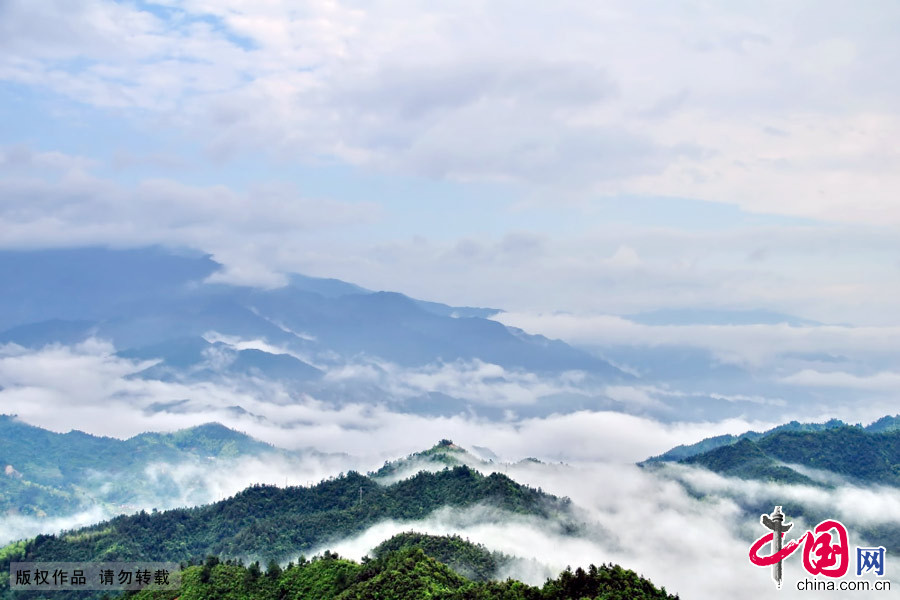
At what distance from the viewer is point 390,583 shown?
94812 millimetres

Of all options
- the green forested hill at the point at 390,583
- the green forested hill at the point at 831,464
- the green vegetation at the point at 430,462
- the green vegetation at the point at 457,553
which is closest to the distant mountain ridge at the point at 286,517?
the green vegetation at the point at 430,462

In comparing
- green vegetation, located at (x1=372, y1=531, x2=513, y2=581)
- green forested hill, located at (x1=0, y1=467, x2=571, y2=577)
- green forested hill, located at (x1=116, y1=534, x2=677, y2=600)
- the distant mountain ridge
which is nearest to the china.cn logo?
green forested hill, located at (x1=116, y1=534, x2=677, y2=600)

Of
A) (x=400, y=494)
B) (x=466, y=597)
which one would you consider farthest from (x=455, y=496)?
(x=466, y=597)

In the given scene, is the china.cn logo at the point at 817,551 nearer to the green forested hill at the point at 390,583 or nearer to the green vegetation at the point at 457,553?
the green forested hill at the point at 390,583

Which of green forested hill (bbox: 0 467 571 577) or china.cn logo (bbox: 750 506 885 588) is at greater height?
green forested hill (bbox: 0 467 571 577)

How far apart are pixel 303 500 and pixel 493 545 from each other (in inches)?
2142

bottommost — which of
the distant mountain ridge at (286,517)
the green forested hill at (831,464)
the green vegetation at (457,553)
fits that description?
the green vegetation at (457,553)

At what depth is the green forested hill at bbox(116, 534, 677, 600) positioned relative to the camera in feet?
276

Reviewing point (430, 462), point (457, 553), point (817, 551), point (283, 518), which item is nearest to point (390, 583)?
point (457, 553)

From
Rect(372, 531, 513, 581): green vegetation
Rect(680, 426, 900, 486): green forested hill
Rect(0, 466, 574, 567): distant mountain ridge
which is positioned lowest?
Rect(372, 531, 513, 581): green vegetation

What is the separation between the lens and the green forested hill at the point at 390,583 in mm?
84000

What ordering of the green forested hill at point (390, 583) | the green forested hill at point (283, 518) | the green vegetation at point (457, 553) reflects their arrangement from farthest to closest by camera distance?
1. the green forested hill at point (283, 518)
2. the green vegetation at point (457, 553)
3. the green forested hill at point (390, 583)

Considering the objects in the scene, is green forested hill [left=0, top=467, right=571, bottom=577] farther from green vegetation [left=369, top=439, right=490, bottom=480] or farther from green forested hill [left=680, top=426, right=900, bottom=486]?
green forested hill [left=680, top=426, right=900, bottom=486]

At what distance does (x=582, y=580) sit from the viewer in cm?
8425
